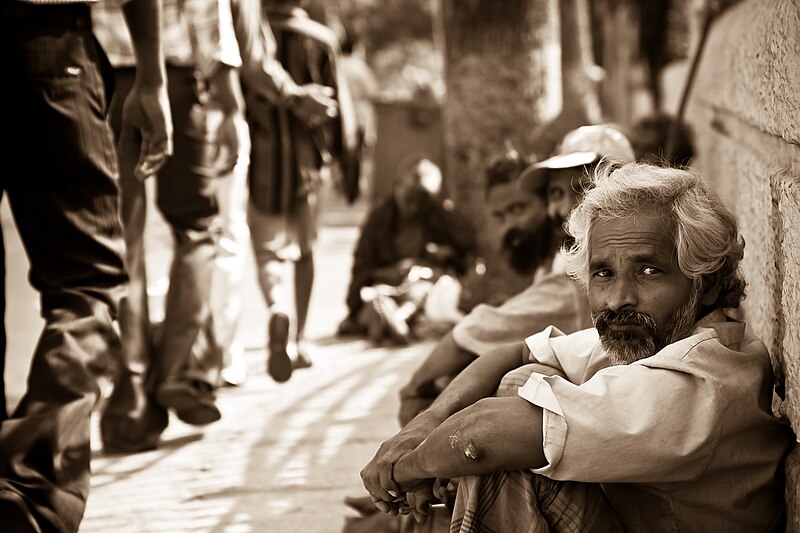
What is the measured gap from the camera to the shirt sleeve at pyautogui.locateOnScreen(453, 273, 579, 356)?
10.8ft

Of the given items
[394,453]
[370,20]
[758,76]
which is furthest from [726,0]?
[370,20]

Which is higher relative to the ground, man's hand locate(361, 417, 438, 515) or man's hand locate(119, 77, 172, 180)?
man's hand locate(119, 77, 172, 180)

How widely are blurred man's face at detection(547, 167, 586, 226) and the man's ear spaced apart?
1278 mm

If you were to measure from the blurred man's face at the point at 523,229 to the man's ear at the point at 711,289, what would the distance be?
1.49 meters

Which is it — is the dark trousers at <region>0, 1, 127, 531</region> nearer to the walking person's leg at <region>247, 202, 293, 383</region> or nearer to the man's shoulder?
the man's shoulder

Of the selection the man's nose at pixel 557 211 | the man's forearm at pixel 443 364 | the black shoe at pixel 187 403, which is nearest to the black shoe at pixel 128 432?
the black shoe at pixel 187 403

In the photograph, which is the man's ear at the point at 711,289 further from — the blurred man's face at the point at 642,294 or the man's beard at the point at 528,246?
the man's beard at the point at 528,246

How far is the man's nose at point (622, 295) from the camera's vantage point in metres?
2.28

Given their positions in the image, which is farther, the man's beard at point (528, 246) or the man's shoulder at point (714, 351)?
the man's beard at point (528, 246)

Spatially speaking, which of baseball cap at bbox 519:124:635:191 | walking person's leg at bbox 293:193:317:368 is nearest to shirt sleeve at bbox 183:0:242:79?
baseball cap at bbox 519:124:635:191

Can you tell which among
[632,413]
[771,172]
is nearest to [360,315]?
[771,172]

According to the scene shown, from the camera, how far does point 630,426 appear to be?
6.59 ft

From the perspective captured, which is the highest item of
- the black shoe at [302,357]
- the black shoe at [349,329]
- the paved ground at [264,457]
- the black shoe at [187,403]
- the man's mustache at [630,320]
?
the man's mustache at [630,320]

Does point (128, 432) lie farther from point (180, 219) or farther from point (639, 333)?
point (639, 333)
